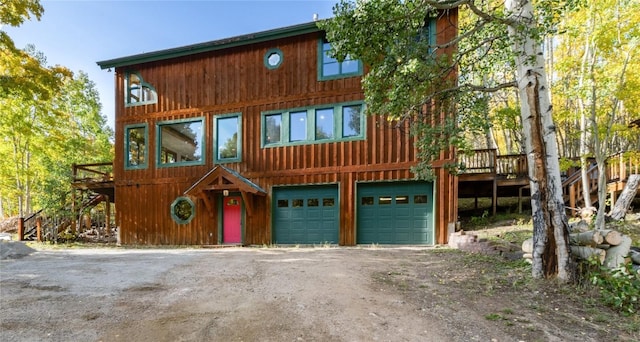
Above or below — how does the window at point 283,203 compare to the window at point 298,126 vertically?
below

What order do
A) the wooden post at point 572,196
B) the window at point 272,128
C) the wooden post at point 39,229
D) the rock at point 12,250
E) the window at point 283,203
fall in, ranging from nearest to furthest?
the rock at point 12,250 → the wooden post at point 572,196 → the window at point 283,203 → the window at point 272,128 → the wooden post at point 39,229

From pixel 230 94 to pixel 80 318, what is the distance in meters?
9.29

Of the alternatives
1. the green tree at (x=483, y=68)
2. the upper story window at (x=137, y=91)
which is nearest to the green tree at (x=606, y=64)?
the green tree at (x=483, y=68)

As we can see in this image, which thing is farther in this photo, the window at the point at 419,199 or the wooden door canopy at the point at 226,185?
the wooden door canopy at the point at 226,185

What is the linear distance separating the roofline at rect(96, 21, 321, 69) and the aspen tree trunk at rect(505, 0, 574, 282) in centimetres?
684

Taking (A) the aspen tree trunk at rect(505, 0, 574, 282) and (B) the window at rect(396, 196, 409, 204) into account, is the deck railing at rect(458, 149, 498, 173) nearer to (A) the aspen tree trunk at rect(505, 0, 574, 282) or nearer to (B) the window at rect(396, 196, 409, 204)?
(B) the window at rect(396, 196, 409, 204)

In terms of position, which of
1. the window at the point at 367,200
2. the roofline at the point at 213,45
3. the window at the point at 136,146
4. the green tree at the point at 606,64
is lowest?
the window at the point at 367,200

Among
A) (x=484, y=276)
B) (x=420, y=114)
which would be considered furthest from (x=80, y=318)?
(x=420, y=114)

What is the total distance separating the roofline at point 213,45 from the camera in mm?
10682

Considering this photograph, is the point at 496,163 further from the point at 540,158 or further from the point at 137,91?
the point at 137,91

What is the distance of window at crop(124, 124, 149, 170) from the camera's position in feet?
41.1

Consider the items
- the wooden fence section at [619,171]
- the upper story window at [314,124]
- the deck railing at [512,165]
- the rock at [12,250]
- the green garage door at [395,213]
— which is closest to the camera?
the rock at [12,250]

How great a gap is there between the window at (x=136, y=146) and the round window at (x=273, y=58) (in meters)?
5.74

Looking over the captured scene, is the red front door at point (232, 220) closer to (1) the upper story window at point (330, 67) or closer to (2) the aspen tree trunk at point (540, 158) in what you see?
(1) the upper story window at point (330, 67)
